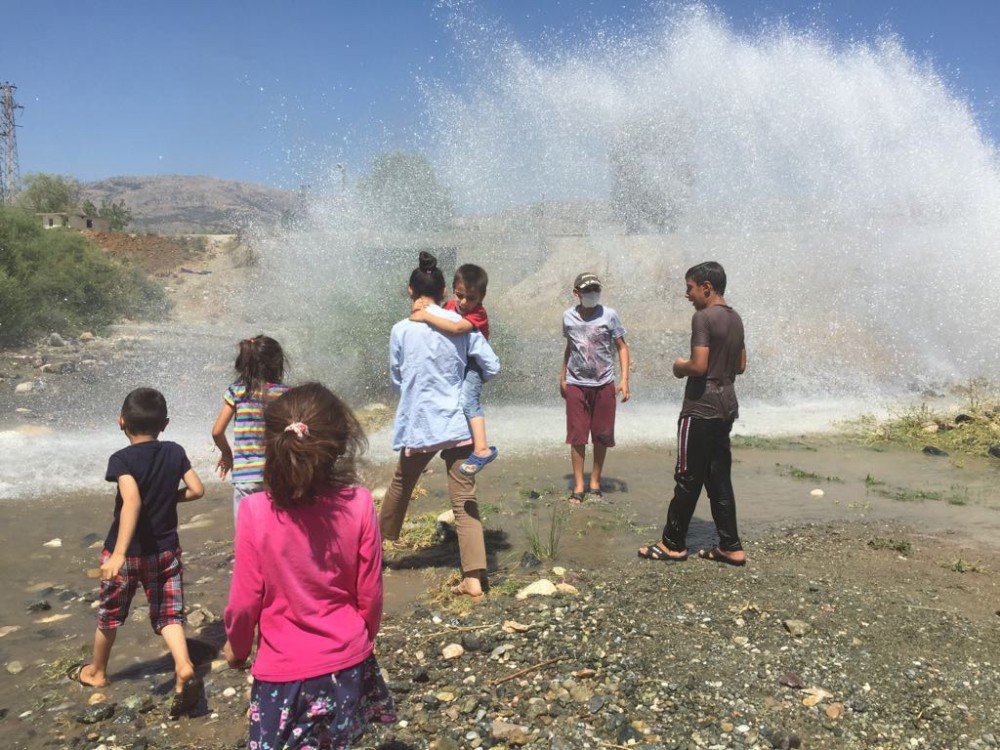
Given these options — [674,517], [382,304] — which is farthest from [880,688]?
[382,304]

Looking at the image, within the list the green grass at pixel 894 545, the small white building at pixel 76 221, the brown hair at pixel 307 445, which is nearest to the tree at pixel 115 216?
the small white building at pixel 76 221

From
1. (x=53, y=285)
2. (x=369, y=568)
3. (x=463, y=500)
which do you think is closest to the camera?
(x=369, y=568)

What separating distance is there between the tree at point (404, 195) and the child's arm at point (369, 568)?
35.7ft

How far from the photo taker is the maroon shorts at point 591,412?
5.58 meters

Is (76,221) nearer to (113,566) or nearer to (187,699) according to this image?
(113,566)

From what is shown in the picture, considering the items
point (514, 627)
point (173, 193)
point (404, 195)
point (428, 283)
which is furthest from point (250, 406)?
point (173, 193)

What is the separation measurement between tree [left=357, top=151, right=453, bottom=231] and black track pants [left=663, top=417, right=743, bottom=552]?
9143 mm

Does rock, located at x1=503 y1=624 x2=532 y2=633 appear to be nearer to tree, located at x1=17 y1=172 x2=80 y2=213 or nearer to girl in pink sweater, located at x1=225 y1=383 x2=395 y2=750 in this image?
girl in pink sweater, located at x1=225 y1=383 x2=395 y2=750

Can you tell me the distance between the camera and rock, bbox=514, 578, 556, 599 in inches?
148

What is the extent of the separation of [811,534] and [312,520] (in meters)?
4.13

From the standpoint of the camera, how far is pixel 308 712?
188cm

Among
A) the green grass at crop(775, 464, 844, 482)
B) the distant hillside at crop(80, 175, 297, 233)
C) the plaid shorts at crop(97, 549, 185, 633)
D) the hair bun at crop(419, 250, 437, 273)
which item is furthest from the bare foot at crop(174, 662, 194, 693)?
the distant hillside at crop(80, 175, 297, 233)

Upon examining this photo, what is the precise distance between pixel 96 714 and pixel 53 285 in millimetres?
17994

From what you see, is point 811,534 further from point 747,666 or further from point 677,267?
point 677,267
